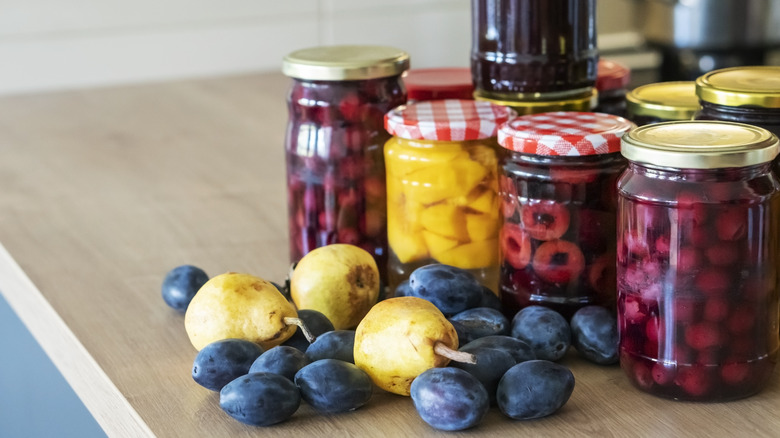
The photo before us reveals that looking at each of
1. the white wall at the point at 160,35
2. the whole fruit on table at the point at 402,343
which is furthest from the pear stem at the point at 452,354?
the white wall at the point at 160,35

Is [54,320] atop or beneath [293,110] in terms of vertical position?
beneath

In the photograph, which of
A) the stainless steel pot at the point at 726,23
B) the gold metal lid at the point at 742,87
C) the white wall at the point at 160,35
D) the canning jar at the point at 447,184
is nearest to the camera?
the gold metal lid at the point at 742,87

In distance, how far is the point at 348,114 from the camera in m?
0.99

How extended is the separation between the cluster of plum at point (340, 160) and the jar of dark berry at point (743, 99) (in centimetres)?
32

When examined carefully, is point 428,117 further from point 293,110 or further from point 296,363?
point 296,363

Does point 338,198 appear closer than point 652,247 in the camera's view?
No

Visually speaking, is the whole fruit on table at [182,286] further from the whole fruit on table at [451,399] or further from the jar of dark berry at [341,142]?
the whole fruit on table at [451,399]

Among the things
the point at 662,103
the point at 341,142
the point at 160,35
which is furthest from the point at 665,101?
the point at 160,35

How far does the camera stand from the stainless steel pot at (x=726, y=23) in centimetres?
170

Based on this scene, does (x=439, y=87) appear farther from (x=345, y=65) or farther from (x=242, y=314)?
(x=242, y=314)

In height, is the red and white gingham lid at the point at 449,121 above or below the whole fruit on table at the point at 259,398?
above

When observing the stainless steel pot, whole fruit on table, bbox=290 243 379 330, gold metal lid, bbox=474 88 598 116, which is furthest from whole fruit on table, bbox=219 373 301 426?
the stainless steel pot

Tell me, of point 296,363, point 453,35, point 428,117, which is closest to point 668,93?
point 428,117

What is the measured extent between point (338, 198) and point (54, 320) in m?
0.32
